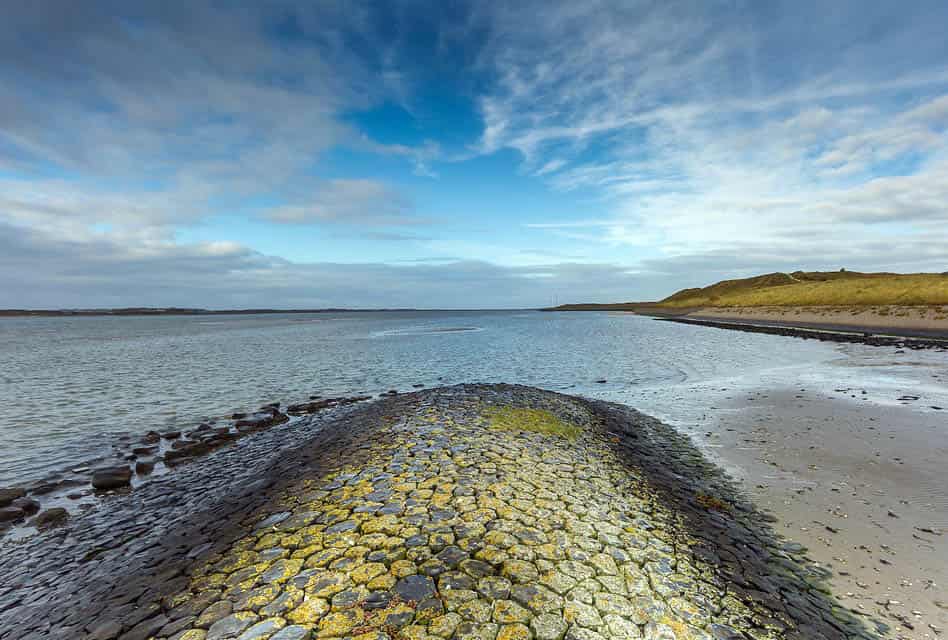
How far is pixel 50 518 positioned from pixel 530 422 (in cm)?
1480

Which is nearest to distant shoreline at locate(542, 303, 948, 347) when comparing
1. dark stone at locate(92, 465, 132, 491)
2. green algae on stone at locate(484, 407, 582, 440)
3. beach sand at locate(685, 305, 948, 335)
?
beach sand at locate(685, 305, 948, 335)

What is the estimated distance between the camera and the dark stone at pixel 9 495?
11.8 m

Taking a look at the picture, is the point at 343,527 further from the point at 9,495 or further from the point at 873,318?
the point at 873,318

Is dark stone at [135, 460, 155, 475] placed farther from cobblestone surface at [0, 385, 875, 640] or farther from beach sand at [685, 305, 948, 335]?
beach sand at [685, 305, 948, 335]

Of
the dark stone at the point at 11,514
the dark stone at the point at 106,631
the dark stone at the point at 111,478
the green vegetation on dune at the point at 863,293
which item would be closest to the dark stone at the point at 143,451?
the dark stone at the point at 111,478

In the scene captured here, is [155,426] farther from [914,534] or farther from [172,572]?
[914,534]

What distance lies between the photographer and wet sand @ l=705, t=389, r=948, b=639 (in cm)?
698

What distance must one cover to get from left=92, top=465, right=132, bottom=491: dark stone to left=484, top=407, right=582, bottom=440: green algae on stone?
1246 cm

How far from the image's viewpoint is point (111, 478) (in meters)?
13.4

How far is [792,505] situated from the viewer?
10211 mm

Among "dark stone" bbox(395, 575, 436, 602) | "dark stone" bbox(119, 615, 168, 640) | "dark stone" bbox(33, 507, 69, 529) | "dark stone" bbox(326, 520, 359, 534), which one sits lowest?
"dark stone" bbox(33, 507, 69, 529)

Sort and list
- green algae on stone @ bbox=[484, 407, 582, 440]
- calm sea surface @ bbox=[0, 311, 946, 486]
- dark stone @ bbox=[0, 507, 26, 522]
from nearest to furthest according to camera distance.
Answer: dark stone @ bbox=[0, 507, 26, 522]
green algae on stone @ bbox=[484, 407, 582, 440]
calm sea surface @ bbox=[0, 311, 946, 486]

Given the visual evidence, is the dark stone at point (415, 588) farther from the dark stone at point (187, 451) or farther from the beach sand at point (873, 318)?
the beach sand at point (873, 318)

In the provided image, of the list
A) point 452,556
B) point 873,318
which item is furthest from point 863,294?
point 452,556
